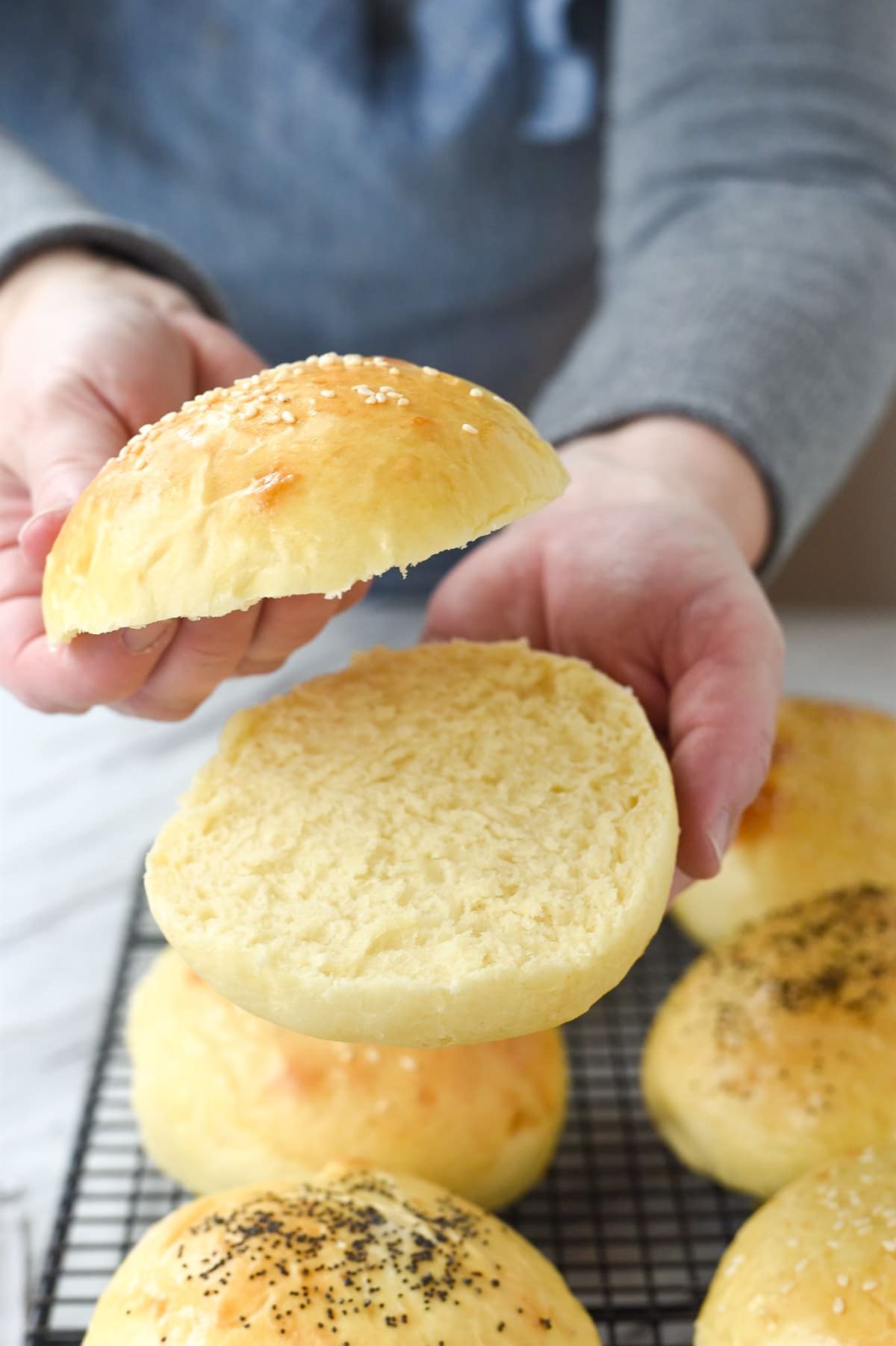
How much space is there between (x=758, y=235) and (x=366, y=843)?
71.3 inches

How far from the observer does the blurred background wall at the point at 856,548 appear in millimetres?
4102

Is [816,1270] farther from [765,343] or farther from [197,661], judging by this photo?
[765,343]

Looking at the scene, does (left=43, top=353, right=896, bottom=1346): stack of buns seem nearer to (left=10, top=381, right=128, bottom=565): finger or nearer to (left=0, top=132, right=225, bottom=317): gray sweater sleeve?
(left=10, top=381, right=128, bottom=565): finger

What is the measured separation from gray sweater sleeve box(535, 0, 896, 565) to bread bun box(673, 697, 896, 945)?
1.40 ft

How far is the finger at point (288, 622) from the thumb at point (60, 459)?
28cm

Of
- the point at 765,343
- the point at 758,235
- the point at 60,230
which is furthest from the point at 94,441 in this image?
the point at 758,235

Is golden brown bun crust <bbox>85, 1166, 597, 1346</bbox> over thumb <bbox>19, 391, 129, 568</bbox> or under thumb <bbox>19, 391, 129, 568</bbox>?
under

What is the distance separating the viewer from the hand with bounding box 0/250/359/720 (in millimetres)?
1529

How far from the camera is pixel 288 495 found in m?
1.25

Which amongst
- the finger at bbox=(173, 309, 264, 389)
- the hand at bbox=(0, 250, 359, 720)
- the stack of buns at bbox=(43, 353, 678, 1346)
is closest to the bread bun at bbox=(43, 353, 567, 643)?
the stack of buns at bbox=(43, 353, 678, 1346)

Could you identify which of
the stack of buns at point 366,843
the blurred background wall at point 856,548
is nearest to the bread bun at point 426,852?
the stack of buns at point 366,843

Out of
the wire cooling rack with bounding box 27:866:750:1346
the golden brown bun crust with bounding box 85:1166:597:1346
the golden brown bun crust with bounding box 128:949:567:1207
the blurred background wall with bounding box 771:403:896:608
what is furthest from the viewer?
the blurred background wall with bounding box 771:403:896:608

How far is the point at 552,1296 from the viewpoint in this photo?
1576mm

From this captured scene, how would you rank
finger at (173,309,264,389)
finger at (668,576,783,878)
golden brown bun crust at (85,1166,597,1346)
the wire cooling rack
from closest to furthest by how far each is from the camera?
golden brown bun crust at (85,1166,597,1346) < finger at (668,576,783,878) < the wire cooling rack < finger at (173,309,264,389)
